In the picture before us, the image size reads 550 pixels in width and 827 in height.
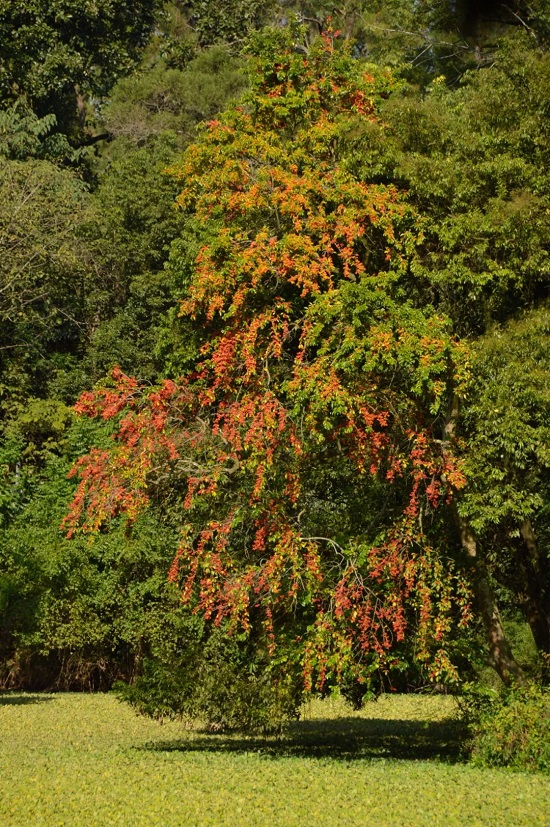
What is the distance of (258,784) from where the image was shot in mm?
11906

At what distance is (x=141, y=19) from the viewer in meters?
37.3

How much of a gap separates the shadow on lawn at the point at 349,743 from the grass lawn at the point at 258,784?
37mm

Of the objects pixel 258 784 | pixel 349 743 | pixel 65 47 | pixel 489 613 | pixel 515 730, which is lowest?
pixel 258 784

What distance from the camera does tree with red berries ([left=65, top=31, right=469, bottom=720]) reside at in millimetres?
13117

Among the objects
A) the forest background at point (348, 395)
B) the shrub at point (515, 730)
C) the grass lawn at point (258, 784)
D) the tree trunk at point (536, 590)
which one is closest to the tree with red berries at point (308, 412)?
the forest background at point (348, 395)

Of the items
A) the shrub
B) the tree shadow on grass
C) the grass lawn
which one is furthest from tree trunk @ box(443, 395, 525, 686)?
the tree shadow on grass

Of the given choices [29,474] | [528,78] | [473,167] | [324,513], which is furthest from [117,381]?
[29,474]

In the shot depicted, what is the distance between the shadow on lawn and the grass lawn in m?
0.04

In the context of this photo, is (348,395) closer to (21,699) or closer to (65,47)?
(21,699)

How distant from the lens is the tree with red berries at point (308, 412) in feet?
43.0

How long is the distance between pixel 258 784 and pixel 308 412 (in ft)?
13.9

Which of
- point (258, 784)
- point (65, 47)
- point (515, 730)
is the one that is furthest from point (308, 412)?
point (65, 47)

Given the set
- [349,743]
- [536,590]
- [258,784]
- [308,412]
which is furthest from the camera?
[349,743]

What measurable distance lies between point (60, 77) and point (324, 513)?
927 inches
